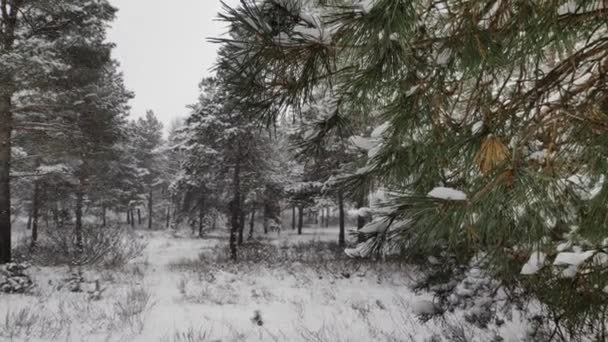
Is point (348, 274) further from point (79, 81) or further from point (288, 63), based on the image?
point (79, 81)

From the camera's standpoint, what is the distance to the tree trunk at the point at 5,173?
8203 mm

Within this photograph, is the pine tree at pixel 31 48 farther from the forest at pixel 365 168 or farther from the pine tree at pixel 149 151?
the pine tree at pixel 149 151

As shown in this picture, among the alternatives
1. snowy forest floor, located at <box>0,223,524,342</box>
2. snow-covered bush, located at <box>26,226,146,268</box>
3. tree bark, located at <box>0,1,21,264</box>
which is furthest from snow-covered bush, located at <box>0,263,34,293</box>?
tree bark, located at <box>0,1,21,264</box>

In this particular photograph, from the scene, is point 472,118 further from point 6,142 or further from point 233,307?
point 6,142

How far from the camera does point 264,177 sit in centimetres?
1366

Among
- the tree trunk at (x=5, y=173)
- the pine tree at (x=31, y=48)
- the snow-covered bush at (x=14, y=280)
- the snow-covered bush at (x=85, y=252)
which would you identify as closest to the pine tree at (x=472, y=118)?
the snow-covered bush at (x=14, y=280)

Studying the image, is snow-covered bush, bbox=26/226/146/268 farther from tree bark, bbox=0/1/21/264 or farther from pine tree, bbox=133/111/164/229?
pine tree, bbox=133/111/164/229

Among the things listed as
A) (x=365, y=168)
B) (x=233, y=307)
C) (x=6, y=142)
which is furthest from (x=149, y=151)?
(x=365, y=168)

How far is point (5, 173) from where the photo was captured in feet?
28.2

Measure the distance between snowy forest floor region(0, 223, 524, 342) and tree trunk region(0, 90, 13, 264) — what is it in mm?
990

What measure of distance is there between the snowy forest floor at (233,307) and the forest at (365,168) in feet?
0.18

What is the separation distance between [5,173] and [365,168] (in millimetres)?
10516

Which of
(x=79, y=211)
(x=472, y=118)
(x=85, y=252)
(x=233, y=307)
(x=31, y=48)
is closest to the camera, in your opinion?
(x=472, y=118)

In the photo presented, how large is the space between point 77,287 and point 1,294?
1239mm
